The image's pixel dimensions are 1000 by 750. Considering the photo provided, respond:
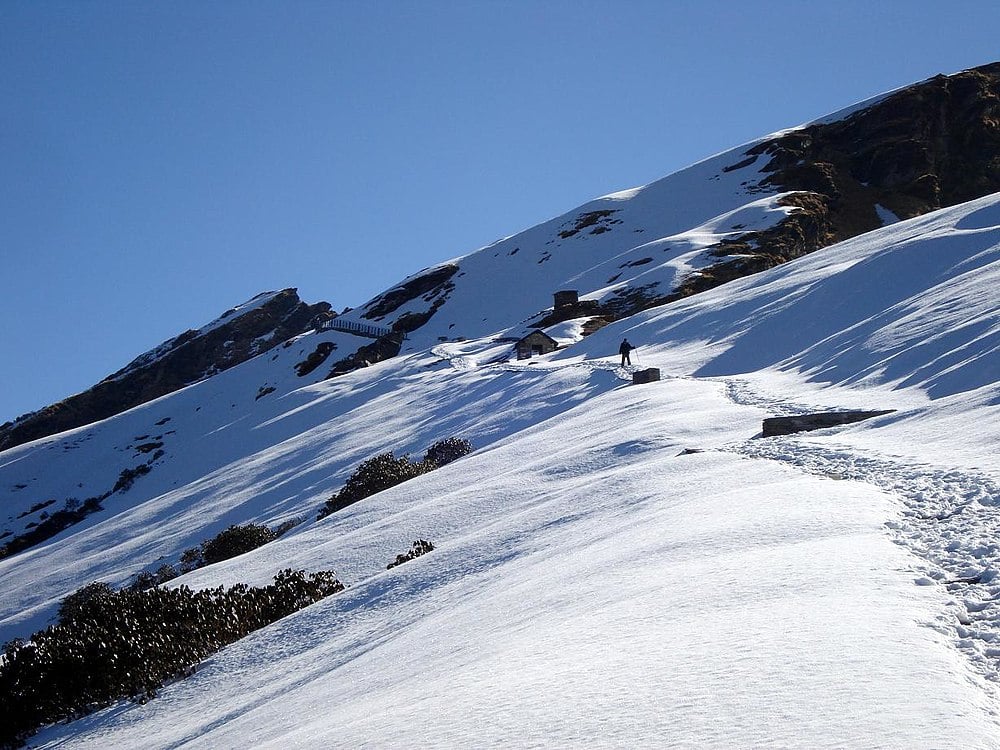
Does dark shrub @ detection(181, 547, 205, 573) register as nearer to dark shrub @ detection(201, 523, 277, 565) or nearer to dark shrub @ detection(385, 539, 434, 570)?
dark shrub @ detection(201, 523, 277, 565)

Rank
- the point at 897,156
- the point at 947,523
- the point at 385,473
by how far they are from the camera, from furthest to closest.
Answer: the point at 897,156 → the point at 385,473 → the point at 947,523

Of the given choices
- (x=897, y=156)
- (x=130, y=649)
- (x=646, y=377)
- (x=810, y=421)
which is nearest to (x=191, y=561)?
(x=646, y=377)

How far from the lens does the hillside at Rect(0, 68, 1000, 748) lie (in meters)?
4.44

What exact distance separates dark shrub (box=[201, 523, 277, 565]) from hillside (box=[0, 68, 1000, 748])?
1896 millimetres

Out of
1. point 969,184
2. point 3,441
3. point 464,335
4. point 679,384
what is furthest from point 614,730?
point 3,441

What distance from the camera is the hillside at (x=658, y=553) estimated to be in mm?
4441

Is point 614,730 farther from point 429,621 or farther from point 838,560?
point 429,621

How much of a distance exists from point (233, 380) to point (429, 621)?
250 ft

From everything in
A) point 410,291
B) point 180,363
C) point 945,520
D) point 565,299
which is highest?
point 180,363

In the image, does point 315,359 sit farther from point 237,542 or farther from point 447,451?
point 237,542

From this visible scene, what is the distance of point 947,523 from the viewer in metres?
7.70

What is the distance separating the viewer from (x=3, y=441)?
103938mm

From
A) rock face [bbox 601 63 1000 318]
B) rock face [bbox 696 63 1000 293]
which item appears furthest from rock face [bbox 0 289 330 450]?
rock face [bbox 696 63 1000 293]

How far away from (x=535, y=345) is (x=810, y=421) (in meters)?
36.6
